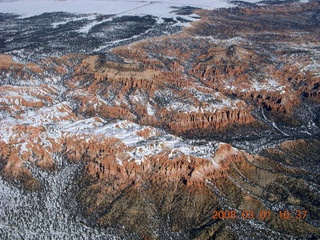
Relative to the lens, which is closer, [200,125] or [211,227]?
[211,227]

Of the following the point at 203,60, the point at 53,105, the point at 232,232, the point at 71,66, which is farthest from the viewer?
the point at 203,60

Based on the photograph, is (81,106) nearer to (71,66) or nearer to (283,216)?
(71,66)

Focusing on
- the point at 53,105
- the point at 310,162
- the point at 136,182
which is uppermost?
the point at 53,105

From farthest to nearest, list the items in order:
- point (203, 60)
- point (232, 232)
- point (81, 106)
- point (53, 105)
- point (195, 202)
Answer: point (203, 60) → point (81, 106) → point (53, 105) → point (195, 202) → point (232, 232)

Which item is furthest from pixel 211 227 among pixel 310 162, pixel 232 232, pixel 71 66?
pixel 71 66

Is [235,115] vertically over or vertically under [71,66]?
under

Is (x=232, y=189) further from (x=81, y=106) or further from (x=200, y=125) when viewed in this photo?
(x=81, y=106)

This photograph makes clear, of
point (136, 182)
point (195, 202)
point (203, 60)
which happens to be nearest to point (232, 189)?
point (195, 202)
